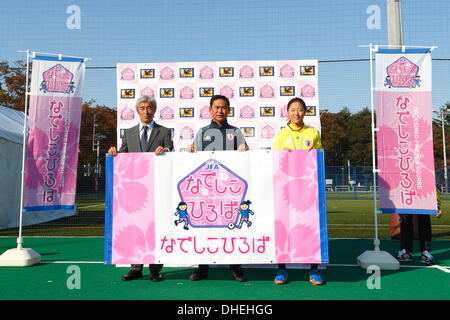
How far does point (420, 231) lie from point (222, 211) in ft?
10.5

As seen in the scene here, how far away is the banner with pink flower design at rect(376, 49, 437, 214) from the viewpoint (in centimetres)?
499

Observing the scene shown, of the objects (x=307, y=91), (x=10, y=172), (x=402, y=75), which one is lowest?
(x=10, y=172)

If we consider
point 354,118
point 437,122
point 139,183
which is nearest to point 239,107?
point 139,183

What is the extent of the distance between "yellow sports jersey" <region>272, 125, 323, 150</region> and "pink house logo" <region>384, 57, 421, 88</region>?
184cm

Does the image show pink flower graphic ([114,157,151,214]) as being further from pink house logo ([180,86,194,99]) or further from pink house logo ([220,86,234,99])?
pink house logo ([220,86,234,99])

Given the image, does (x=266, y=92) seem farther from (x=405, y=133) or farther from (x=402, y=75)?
(x=405, y=133)

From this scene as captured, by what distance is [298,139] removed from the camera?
13.5ft

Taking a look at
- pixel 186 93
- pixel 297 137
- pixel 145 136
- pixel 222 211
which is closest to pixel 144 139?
pixel 145 136

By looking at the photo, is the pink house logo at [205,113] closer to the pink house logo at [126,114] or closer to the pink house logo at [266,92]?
the pink house logo at [266,92]

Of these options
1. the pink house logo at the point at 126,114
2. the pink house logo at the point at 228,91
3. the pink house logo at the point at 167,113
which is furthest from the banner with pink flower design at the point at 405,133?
the pink house logo at the point at 126,114

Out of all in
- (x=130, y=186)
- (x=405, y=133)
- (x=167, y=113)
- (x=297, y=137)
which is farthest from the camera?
(x=167, y=113)

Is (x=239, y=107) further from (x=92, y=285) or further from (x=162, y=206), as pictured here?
(x=92, y=285)

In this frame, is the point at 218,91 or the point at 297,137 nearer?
the point at 297,137

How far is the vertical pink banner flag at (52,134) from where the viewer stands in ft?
17.7
